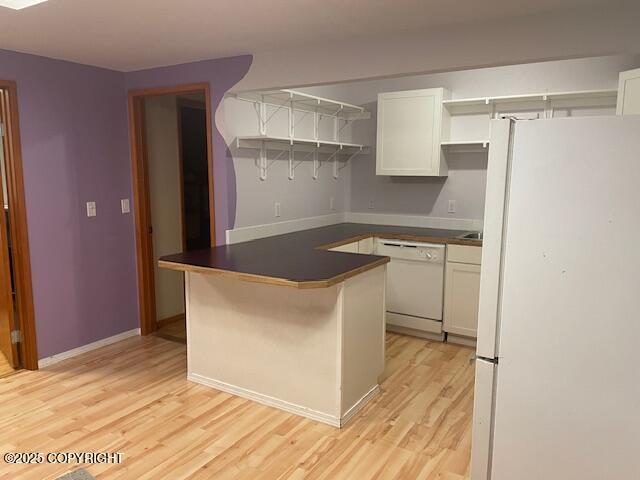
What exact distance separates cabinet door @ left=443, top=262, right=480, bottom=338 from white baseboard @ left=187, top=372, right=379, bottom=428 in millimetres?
1099

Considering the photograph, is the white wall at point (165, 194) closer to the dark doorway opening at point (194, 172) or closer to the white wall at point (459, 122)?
the dark doorway opening at point (194, 172)

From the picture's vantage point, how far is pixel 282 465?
2.36 metres

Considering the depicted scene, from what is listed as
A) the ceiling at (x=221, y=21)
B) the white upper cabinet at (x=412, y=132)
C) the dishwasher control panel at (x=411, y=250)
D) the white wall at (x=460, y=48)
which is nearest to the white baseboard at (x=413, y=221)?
the white upper cabinet at (x=412, y=132)

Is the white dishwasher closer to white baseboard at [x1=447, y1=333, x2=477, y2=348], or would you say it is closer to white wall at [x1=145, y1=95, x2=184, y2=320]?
white baseboard at [x1=447, y1=333, x2=477, y2=348]

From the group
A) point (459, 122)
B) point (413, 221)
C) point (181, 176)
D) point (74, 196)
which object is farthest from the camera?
point (413, 221)

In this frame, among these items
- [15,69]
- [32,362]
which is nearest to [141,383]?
[32,362]

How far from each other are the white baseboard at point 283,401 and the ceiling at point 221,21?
2.10 meters

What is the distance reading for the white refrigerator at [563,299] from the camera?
4.47ft

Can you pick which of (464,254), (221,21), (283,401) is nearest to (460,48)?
(221,21)

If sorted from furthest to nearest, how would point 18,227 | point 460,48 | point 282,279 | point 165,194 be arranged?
1. point 165,194
2. point 18,227
3. point 460,48
4. point 282,279

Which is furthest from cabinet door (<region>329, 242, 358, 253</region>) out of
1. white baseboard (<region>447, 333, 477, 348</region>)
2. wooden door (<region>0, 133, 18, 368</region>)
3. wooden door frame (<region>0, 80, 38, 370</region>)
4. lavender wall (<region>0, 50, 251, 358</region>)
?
wooden door (<region>0, 133, 18, 368</region>)

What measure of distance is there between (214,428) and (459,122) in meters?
3.15

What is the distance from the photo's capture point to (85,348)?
149 inches

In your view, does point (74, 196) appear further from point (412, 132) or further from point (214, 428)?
point (412, 132)
